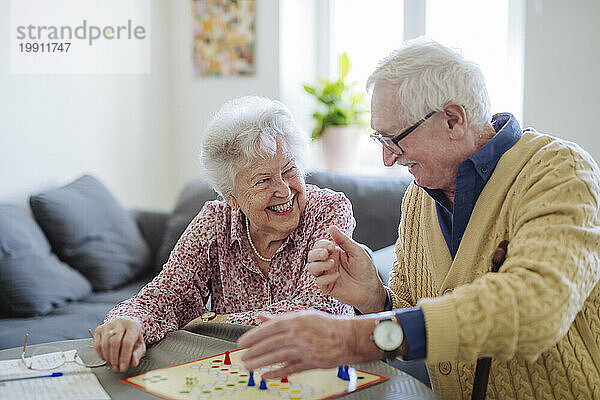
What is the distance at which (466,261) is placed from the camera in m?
1.44

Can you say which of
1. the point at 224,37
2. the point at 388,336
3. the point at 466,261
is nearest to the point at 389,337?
the point at 388,336

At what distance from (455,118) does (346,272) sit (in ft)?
1.41

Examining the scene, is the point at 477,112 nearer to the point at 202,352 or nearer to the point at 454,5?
the point at 202,352

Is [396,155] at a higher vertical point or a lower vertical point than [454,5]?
lower

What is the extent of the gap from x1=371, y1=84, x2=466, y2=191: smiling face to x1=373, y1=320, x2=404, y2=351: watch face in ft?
1.58

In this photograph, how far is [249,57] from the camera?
160 inches

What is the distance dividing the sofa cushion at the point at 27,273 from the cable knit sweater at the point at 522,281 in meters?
1.73

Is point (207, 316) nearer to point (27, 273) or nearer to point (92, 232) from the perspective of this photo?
point (27, 273)

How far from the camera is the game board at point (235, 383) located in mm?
1163

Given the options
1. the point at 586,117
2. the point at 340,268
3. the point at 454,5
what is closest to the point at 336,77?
the point at 454,5

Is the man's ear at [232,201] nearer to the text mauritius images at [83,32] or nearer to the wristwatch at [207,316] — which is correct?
the wristwatch at [207,316]

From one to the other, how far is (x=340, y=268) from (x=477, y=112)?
0.47 m

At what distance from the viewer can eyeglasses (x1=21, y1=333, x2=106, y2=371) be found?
1.33 m

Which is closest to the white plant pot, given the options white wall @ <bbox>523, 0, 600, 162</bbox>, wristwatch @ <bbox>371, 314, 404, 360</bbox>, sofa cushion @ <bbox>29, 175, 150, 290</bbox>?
white wall @ <bbox>523, 0, 600, 162</bbox>
